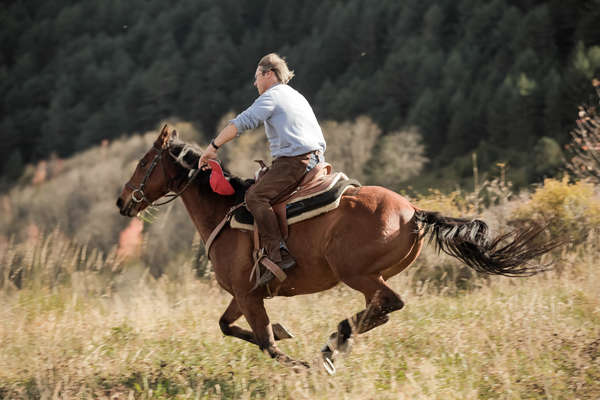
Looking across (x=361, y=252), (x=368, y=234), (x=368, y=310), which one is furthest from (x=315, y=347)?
(x=368, y=234)

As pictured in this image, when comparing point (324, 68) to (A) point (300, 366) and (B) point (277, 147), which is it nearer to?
(B) point (277, 147)

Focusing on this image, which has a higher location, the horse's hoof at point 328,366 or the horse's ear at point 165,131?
the horse's ear at point 165,131

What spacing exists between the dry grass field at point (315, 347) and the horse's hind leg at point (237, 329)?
0.68 ft

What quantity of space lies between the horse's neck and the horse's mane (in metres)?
0.12

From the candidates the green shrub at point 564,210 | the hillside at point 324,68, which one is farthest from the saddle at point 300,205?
the hillside at point 324,68

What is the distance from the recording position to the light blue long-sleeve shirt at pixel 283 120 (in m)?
5.42

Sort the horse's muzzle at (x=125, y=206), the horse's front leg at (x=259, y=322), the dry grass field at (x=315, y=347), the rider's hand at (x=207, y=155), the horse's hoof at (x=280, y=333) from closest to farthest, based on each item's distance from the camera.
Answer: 1. the dry grass field at (x=315, y=347)
2. the horse's front leg at (x=259, y=322)
3. the rider's hand at (x=207, y=155)
4. the horse's hoof at (x=280, y=333)
5. the horse's muzzle at (x=125, y=206)

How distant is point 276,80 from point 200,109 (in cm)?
8783

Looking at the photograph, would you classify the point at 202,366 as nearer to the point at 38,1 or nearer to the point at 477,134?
the point at 477,134

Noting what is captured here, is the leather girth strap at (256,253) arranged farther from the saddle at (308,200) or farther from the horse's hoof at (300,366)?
the horse's hoof at (300,366)

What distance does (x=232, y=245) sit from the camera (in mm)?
5750

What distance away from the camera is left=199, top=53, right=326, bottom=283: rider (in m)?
5.42

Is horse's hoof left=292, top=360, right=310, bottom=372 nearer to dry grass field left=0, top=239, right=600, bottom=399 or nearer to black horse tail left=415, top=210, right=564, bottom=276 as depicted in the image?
dry grass field left=0, top=239, right=600, bottom=399

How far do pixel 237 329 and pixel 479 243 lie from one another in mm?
2493
